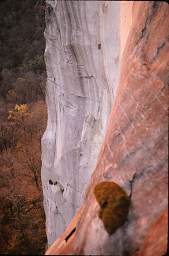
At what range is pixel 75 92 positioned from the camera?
14.2 meters

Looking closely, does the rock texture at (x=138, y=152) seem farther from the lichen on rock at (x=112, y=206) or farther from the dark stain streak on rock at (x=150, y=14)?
the lichen on rock at (x=112, y=206)

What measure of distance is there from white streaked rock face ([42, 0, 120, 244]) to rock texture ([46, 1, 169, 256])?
5.45 ft

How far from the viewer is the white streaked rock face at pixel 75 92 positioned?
467 inches

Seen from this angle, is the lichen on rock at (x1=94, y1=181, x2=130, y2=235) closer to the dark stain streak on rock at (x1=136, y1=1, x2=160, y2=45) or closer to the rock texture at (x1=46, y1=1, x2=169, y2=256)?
the rock texture at (x1=46, y1=1, x2=169, y2=256)

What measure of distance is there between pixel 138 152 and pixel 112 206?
1638 millimetres

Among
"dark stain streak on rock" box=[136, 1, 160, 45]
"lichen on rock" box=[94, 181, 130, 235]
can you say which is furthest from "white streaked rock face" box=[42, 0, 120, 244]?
"lichen on rock" box=[94, 181, 130, 235]

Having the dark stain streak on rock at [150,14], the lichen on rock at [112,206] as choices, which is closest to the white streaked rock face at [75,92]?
the dark stain streak on rock at [150,14]

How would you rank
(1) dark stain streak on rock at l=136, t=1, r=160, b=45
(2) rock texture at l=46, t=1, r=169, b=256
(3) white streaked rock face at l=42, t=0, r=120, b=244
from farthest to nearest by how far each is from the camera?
(3) white streaked rock face at l=42, t=0, r=120, b=244 → (1) dark stain streak on rock at l=136, t=1, r=160, b=45 → (2) rock texture at l=46, t=1, r=169, b=256

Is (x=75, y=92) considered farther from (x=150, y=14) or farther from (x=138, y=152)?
(x=138, y=152)

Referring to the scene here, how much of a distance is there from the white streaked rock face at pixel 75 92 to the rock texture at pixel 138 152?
1661 mm

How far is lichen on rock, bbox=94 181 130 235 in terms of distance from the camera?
7.43m

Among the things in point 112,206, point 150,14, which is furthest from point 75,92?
point 112,206

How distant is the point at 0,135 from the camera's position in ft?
129

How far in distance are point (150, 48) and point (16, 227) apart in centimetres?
2115
